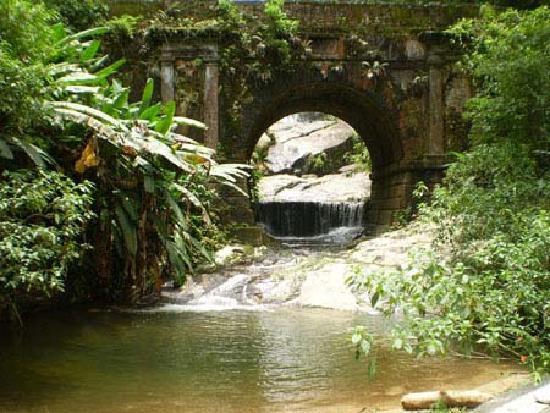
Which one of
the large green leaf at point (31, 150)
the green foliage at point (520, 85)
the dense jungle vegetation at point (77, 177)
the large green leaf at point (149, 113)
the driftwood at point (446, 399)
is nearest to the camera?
the driftwood at point (446, 399)

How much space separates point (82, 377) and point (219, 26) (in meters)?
10.6

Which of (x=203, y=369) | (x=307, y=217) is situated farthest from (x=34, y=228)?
(x=307, y=217)

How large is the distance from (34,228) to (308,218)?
13.3 metres

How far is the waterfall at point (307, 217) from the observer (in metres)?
18.3

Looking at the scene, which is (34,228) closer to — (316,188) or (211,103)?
(211,103)

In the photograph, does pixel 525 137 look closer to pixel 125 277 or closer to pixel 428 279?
pixel 428 279

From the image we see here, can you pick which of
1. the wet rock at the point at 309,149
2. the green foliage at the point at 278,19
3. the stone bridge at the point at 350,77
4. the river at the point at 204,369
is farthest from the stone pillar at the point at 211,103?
the wet rock at the point at 309,149

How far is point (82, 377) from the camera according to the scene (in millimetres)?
5219

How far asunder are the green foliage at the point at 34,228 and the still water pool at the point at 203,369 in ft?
2.64

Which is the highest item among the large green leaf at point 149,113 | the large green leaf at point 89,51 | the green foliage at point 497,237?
the large green leaf at point 89,51

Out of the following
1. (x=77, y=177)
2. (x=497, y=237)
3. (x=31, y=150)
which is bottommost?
(x=497, y=237)

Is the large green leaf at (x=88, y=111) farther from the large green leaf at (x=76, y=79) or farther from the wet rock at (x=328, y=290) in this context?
the wet rock at (x=328, y=290)

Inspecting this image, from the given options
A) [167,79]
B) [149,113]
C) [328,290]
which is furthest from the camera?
[167,79]

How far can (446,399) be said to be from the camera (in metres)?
4.07
